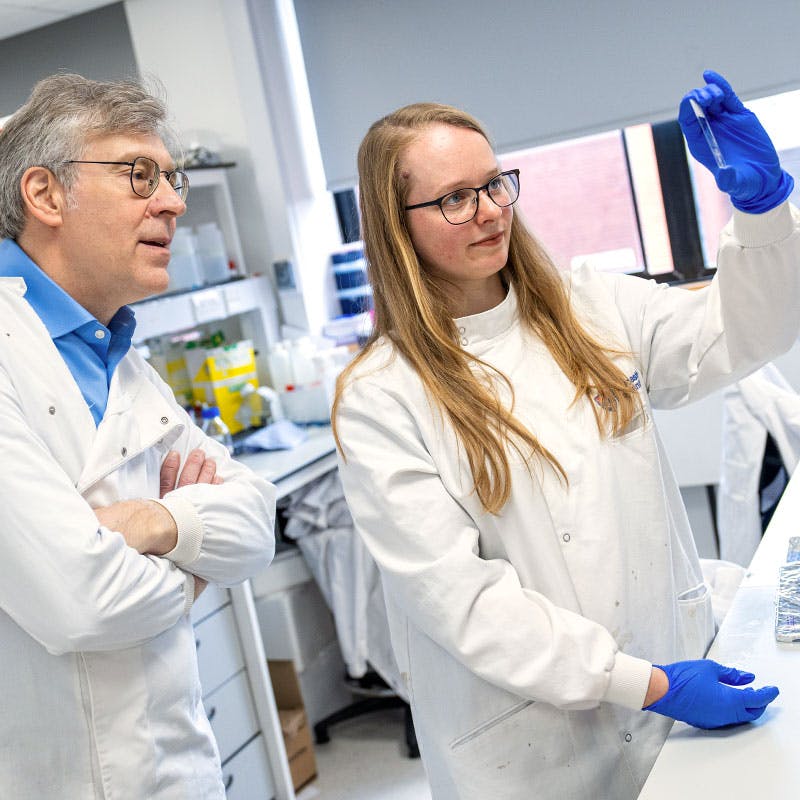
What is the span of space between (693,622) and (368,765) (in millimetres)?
1820

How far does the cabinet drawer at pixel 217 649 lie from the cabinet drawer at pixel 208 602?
18mm

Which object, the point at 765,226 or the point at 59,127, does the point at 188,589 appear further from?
the point at 765,226

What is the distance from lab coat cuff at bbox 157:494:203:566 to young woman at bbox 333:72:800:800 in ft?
0.70

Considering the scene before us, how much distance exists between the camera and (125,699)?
4.19ft

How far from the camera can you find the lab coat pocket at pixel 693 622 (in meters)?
1.36

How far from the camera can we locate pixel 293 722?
282 centimetres

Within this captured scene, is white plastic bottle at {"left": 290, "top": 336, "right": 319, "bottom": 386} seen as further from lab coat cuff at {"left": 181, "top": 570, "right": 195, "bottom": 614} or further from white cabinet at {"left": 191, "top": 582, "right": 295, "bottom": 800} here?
lab coat cuff at {"left": 181, "top": 570, "right": 195, "bottom": 614}

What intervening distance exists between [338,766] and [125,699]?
1.83 metres

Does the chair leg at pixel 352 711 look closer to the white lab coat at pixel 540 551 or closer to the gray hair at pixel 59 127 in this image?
the white lab coat at pixel 540 551

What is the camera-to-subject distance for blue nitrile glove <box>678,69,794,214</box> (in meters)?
1.23

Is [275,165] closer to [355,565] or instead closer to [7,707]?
[355,565]

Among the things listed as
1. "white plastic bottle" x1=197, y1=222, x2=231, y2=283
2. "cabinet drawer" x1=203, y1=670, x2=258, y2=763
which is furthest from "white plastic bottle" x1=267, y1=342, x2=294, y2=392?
"cabinet drawer" x1=203, y1=670, x2=258, y2=763

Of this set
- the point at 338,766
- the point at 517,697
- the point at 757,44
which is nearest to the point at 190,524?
the point at 517,697

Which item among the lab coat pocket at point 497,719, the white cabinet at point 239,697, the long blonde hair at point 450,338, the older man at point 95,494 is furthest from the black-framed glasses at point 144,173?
the white cabinet at point 239,697
